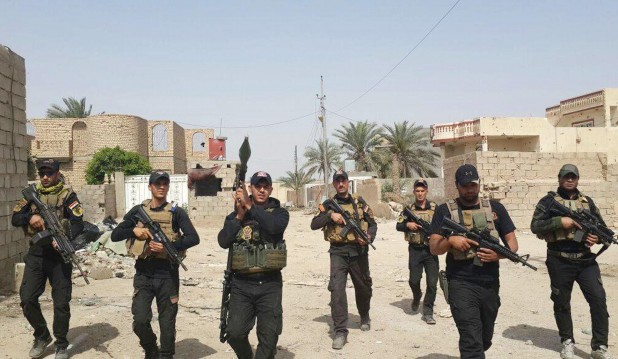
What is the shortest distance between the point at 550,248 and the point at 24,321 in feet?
18.3

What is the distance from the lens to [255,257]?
3707mm

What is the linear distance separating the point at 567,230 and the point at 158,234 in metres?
3.50

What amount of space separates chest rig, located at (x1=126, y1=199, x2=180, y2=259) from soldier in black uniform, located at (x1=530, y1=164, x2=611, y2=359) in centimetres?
323

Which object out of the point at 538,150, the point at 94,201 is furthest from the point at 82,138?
the point at 538,150

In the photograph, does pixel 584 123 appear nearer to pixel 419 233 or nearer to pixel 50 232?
pixel 419 233

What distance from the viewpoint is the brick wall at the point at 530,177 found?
17.0 metres

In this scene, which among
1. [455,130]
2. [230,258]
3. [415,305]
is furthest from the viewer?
[455,130]

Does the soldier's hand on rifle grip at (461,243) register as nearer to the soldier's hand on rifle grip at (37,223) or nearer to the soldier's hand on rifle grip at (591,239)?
the soldier's hand on rifle grip at (591,239)

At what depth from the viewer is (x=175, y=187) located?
27.6 meters

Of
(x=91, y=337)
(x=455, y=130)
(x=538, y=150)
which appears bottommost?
(x=91, y=337)

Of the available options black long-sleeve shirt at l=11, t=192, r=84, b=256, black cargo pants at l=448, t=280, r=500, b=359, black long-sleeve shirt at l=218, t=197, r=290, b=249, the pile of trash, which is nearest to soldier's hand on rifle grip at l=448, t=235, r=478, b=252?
black cargo pants at l=448, t=280, r=500, b=359

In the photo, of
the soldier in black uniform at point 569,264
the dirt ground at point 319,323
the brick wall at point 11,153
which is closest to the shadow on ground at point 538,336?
the dirt ground at point 319,323

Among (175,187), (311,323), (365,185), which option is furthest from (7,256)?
(365,185)

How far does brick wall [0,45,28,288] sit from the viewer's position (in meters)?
7.19
